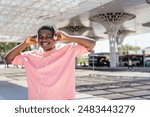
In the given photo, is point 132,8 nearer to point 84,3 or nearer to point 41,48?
point 84,3

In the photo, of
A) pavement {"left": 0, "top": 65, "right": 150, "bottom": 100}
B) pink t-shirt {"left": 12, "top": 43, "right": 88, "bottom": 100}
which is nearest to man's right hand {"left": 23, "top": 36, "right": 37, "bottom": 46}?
pink t-shirt {"left": 12, "top": 43, "right": 88, "bottom": 100}

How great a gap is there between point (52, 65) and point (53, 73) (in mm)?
57

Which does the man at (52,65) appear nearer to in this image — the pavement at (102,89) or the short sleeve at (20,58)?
the short sleeve at (20,58)

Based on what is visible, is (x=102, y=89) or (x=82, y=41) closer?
(x=82, y=41)

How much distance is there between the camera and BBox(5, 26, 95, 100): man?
2.27 m

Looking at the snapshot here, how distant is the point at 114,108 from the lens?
206 centimetres

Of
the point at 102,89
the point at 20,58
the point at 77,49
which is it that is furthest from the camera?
the point at 102,89

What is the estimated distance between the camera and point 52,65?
2301mm

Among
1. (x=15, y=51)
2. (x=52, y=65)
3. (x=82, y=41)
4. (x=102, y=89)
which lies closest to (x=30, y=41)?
(x=15, y=51)

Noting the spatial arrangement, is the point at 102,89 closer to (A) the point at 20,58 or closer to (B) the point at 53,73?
(A) the point at 20,58

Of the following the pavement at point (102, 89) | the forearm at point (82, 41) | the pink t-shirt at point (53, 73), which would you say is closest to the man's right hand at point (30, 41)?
the pink t-shirt at point (53, 73)

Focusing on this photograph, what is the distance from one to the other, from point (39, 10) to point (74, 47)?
3627 centimetres

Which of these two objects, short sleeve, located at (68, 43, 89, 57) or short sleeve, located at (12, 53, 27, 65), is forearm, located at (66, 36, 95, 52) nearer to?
short sleeve, located at (68, 43, 89, 57)

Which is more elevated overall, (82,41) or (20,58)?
(82,41)
